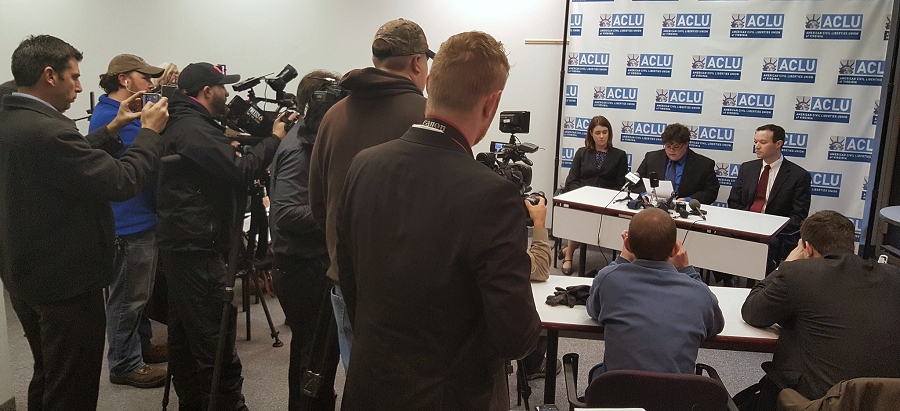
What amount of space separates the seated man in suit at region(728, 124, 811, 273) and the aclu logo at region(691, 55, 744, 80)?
0.82m

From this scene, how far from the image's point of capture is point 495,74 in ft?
4.13

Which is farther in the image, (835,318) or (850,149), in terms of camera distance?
(850,149)

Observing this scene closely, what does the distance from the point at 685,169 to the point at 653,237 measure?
10.9 ft

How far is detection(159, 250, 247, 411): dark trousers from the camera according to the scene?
2.51 m

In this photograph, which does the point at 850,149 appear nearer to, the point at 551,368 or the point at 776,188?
the point at 776,188

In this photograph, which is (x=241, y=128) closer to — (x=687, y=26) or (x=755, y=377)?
(x=755, y=377)

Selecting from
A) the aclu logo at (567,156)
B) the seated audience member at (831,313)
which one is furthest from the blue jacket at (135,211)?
the aclu logo at (567,156)

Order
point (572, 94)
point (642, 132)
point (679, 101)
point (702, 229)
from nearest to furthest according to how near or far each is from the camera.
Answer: point (702, 229) < point (679, 101) < point (642, 132) < point (572, 94)

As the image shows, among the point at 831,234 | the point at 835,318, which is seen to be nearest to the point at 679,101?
the point at 831,234

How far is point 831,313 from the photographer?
6.71ft

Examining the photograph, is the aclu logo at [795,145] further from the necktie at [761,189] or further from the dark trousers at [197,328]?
the dark trousers at [197,328]

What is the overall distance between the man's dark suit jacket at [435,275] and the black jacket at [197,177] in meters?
1.26

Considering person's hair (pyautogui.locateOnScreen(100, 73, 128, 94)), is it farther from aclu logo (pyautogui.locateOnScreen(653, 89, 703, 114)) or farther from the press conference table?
aclu logo (pyautogui.locateOnScreen(653, 89, 703, 114))

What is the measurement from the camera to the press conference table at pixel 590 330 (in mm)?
2287
